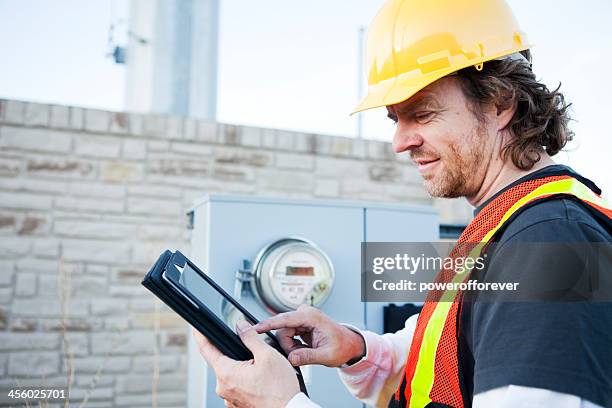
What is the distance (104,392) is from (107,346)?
286mm

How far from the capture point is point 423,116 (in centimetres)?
136

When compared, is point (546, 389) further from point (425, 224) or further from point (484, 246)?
point (425, 224)

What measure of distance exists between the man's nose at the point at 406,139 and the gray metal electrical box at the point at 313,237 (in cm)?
103

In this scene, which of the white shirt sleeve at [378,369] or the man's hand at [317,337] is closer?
the man's hand at [317,337]

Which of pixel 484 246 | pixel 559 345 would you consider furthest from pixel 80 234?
pixel 559 345

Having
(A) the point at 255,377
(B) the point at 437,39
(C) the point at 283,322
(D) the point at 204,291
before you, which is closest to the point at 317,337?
(C) the point at 283,322

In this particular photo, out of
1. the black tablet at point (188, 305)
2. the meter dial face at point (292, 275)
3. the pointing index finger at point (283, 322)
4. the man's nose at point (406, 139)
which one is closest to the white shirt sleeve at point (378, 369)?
the pointing index finger at point (283, 322)

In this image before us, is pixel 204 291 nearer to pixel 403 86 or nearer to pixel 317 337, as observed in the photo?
pixel 317 337

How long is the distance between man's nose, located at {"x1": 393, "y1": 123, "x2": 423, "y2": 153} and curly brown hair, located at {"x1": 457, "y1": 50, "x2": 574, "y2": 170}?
143 mm

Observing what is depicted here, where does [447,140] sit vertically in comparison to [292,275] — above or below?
above

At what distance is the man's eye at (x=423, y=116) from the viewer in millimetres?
1347

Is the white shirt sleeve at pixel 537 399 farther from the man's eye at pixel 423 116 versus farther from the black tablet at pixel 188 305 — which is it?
the man's eye at pixel 423 116

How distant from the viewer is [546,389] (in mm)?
856

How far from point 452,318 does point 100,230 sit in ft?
10.1
